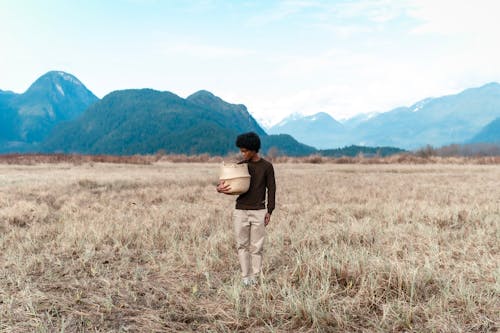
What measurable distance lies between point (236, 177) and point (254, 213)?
622mm

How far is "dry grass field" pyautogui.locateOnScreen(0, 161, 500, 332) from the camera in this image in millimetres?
4477

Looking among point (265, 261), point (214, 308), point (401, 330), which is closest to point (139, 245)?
point (265, 261)

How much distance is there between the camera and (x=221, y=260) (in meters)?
6.66

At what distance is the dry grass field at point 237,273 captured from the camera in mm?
4477

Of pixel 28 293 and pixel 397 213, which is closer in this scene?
pixel 28 293

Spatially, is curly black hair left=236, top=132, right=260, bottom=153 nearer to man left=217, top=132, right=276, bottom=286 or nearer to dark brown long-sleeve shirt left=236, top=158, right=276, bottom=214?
man left=217, top=132, right=276, bottom=286

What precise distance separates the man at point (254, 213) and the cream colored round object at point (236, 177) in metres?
0.25

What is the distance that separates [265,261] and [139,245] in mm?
2730

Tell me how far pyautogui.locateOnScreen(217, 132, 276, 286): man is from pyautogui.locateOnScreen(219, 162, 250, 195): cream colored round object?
25cm

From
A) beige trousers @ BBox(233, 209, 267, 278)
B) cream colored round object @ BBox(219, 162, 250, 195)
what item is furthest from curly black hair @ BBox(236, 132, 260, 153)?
beige trousers @ BBox(233, 209, 267, 278)

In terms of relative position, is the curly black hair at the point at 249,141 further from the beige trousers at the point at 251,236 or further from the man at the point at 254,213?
the beige trousers at the point at 251,236

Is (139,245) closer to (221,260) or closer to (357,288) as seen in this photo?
(221,260)

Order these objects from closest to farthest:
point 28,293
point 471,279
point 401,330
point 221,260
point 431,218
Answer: point 401,330 → point 28,293 → point 471,279 → point 221,260 → point 431,218

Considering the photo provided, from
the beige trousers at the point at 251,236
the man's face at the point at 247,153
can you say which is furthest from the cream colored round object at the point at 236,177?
the beige trousers at the point at 251,236
